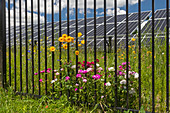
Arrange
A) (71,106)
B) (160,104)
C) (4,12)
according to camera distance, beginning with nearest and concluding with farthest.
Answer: (160,104), (71,106), (4,12)

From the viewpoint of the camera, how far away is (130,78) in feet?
7.90

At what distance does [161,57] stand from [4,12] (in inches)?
108

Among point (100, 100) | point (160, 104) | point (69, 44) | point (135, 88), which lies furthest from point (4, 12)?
point (160, 104)

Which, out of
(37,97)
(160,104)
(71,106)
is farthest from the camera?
(37,97)

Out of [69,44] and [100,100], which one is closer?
[100,100]

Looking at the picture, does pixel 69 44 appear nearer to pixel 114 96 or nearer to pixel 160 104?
pixel 114 96

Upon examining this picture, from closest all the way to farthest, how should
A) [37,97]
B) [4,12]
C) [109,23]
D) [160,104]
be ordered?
[160,104] → [37,97] → [4,12] → [109,23]

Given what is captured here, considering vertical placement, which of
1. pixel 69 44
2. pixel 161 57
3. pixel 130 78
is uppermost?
pixel 69 44

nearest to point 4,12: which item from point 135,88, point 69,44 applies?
point 69,44

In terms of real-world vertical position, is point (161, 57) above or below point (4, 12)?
below

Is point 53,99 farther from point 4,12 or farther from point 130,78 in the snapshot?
point 4,12

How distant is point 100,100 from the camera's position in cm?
238

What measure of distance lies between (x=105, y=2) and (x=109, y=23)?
20.3 feet

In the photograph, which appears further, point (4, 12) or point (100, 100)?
point (4, 12)
